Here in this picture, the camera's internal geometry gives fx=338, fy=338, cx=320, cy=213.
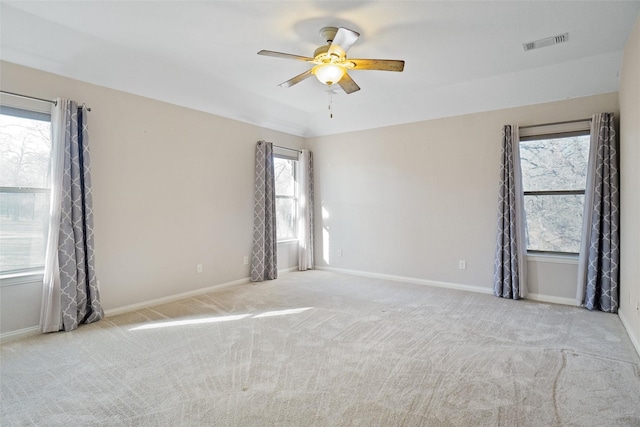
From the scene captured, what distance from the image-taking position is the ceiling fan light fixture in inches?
118

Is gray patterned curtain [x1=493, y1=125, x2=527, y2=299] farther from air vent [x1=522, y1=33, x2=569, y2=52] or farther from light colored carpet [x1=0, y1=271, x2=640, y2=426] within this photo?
air vent [x1=522, y1=33, x2=569, y2=52]

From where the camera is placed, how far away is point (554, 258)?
4168 mm

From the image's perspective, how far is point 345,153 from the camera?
5938 mm

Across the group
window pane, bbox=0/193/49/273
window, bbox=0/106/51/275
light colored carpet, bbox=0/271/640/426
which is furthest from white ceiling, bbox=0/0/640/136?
light colored carpet, bbox=0/271/640/426

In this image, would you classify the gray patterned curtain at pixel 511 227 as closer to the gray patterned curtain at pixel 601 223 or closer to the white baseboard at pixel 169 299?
the gray patterned curtain at pixel 601 223

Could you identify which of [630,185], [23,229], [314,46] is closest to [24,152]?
[23,229]

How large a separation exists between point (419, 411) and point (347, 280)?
338cm

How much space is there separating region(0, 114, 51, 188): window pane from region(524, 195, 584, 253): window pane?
18.0 ft

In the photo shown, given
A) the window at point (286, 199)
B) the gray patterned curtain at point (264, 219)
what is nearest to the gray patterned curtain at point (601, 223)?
the gray patterned curtain at point (264, 219)

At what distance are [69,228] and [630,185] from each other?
524cm

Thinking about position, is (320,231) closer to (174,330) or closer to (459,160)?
(459,160)

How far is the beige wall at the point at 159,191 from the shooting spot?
3.57m

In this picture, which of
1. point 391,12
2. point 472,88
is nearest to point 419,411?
point 391,12

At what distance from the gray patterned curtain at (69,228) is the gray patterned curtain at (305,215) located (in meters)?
3.36
